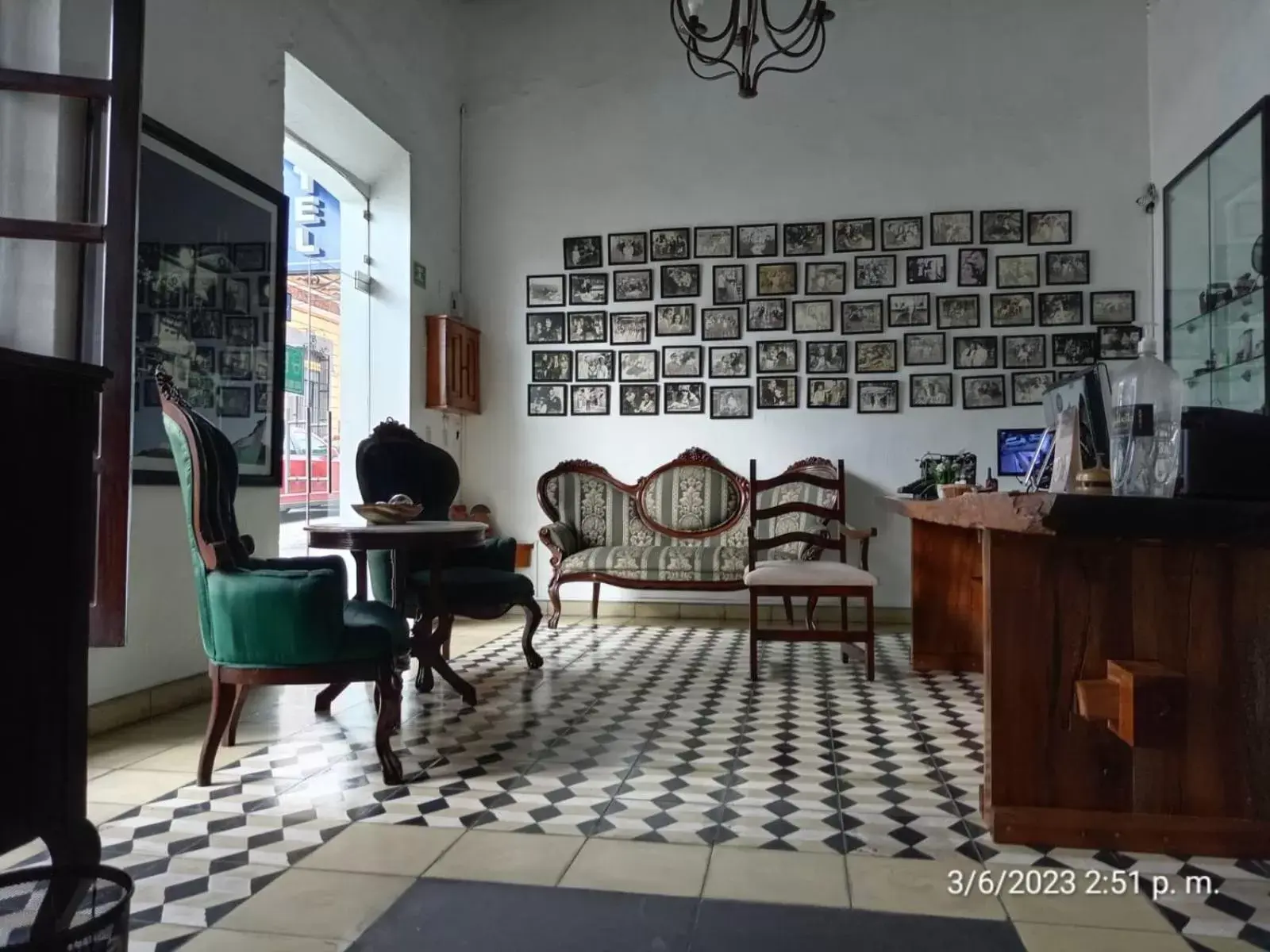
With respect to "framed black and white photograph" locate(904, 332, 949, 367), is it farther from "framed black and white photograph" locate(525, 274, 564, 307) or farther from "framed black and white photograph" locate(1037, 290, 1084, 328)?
"framed black and white photograph" locate(525, 274, 564, 307)

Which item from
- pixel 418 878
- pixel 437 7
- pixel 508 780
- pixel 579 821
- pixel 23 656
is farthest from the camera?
pixel 437 7

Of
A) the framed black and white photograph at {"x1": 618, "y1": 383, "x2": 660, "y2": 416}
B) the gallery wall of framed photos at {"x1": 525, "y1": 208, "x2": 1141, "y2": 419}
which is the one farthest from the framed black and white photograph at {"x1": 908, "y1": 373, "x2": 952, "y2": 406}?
the framed black and white photograph at {"x1": 618, "y1": 383, "x2": 660, "y2": 416}

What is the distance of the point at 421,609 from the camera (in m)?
3.58

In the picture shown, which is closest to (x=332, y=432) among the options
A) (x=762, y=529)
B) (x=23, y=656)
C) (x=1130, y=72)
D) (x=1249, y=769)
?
(x=762, y=529)

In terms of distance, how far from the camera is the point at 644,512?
5.89 m

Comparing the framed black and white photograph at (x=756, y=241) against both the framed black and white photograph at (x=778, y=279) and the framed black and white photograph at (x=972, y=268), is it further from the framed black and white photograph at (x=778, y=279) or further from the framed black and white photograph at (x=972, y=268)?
the framed black and white photograph at (x=972, y=268)

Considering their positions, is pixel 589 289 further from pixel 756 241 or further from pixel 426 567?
pixel 426 567

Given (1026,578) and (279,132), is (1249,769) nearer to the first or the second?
(1026,578)

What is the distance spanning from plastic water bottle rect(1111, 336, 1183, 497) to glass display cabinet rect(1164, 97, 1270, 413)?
2650 mm

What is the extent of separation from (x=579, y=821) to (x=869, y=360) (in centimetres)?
435

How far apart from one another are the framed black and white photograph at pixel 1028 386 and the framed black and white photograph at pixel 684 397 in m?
2.06

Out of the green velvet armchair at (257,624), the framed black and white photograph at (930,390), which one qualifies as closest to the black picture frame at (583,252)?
the framed black and white photograph at (930,390)

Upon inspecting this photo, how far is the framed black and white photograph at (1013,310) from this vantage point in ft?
18.7

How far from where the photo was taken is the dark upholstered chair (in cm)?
376
